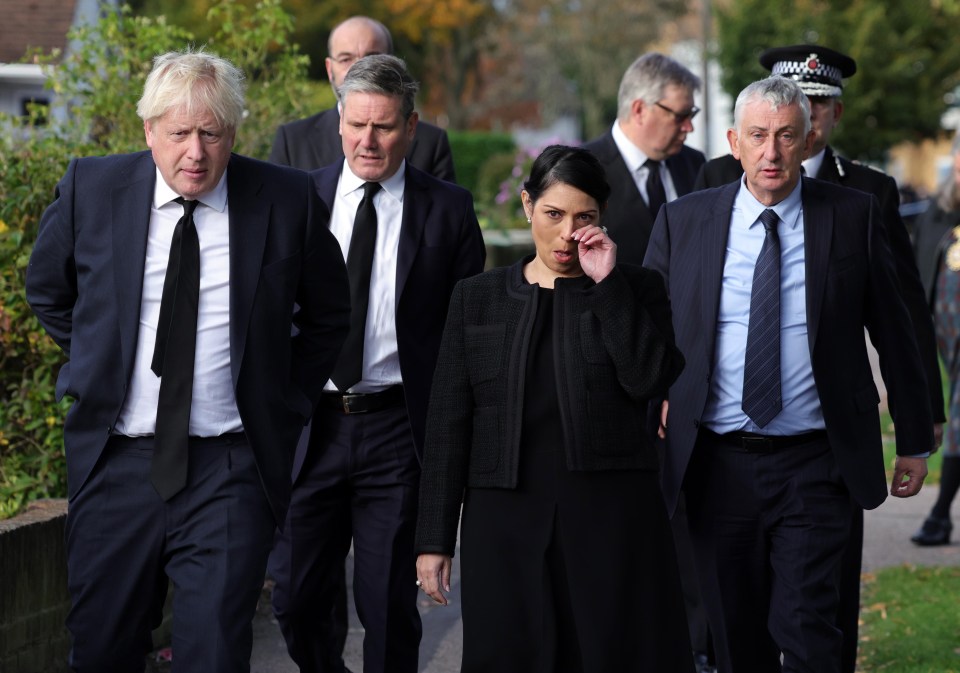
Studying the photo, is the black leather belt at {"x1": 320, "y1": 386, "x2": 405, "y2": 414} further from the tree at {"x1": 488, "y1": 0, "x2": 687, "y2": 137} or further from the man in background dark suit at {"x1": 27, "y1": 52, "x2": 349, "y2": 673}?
the tree at {"x1": 488, "y1": 0, "x2": 687, "y2": 137}

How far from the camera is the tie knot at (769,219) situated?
5.22 m

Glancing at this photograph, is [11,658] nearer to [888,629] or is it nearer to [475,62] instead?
[888,629]

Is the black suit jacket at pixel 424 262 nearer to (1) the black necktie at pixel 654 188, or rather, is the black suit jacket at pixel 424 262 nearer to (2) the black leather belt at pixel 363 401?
(2) the black leather belt at pixel 363 401

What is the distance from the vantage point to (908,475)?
5453 mm

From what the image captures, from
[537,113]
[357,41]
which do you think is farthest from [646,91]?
[537,113]

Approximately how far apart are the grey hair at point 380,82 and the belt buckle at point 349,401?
1.00m

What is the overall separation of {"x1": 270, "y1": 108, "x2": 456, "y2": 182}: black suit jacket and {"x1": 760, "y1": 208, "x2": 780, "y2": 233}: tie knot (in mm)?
1818

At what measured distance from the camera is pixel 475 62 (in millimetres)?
55094

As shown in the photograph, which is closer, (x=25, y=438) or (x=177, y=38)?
(x=25, y=438)

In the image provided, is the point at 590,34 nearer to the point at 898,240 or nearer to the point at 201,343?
the point at 898,240

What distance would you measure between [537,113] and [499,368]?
65.0 meters

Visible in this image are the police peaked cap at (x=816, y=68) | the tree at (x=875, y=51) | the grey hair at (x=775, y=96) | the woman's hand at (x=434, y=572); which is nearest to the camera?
the woman's hand at (x=434, y=572)

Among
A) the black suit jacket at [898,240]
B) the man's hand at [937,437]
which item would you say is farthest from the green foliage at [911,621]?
the black suit jacket at [898,240]

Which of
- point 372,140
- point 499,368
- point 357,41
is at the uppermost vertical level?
point 357,41
